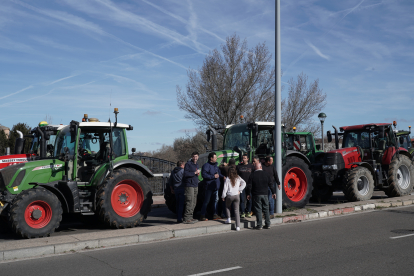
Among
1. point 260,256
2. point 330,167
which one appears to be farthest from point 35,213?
point 330,167

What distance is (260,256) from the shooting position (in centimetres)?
699

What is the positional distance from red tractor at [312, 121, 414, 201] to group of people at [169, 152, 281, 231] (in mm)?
3508

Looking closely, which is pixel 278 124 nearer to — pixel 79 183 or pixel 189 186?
pixel 189 186

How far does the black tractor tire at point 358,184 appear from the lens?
13.2 m

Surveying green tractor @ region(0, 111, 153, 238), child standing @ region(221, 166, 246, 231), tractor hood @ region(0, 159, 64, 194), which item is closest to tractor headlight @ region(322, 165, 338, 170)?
child standing @ region(221, 166, 246, 231)

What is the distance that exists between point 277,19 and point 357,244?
6.78m

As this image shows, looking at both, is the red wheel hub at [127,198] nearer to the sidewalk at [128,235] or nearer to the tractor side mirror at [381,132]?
the sidewalk at [128,235]

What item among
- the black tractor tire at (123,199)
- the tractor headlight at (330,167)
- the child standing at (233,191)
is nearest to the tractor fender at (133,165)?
the black tractor tire at (123,199)

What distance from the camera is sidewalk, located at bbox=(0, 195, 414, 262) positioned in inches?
290

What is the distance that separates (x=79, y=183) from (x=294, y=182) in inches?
269

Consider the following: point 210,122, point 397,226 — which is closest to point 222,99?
point 210,122

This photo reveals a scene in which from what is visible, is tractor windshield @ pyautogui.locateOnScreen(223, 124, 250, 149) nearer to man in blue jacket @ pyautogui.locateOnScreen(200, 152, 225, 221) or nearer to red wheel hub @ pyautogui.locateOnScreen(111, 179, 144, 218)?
man in blue jacket @ pyautogui.locateOnScreen(200, 152, 225, 221)

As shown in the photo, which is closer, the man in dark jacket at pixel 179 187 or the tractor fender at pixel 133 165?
the tractor fender at pixel 133 165

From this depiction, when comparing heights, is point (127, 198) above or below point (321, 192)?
above
